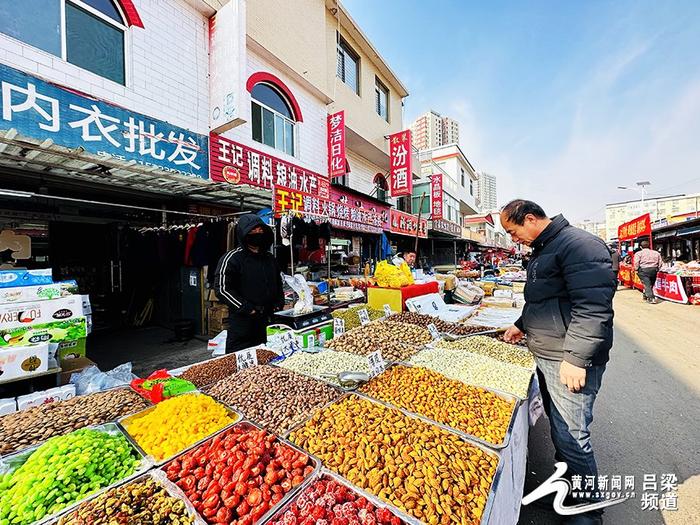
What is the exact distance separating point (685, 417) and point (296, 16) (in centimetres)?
1134

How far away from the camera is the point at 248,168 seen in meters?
6.64

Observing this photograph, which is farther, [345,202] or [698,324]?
[345,202]

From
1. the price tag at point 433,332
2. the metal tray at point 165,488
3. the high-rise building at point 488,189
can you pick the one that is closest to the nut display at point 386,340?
the price tag at point 433,332

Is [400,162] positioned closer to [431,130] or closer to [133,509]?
[133,509]

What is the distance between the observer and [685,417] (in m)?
3.54

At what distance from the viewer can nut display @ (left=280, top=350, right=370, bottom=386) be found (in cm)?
269

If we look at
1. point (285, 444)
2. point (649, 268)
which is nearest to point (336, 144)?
point (285, 444)

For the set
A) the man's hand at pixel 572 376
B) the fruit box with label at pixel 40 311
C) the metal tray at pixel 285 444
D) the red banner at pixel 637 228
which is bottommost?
the metal tray at pixel 285 444

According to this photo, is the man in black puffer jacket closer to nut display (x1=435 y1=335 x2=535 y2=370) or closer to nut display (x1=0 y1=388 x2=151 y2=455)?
nut display (x1=435 y1=335 x2=535 y2=370)

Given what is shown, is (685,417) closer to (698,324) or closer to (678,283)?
(698,324)

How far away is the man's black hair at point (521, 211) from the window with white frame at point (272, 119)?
684 cm

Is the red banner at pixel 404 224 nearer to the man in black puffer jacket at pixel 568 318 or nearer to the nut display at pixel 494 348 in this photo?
the nut display at pixel 494 348

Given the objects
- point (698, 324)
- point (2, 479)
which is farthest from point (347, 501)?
point (698, 324)

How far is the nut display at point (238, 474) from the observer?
4.19ft
